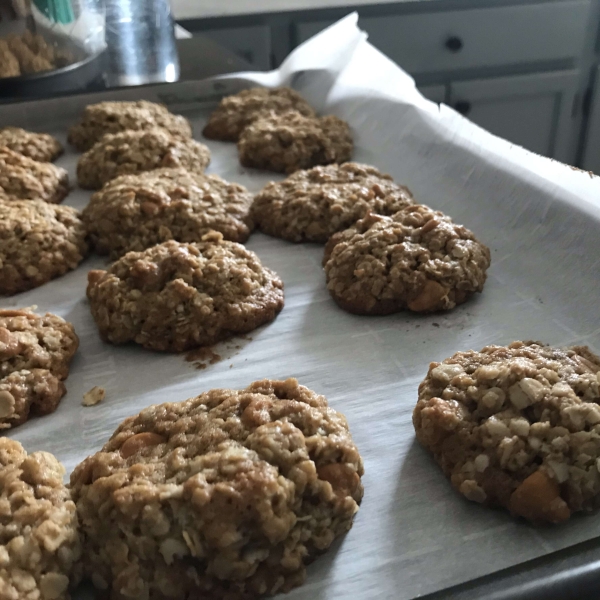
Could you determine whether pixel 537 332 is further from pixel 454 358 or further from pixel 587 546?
pixel 587 546

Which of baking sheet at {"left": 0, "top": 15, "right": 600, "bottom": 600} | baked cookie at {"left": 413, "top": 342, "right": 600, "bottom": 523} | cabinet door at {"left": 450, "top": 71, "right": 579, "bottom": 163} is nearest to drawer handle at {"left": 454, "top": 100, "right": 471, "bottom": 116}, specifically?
cabinet door at {"left": 450, "top": 71, "right": 579, "bottom": 163}

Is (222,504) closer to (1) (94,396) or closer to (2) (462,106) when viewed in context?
(1) (94,396)

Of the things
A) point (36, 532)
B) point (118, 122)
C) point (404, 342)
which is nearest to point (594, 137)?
point (118, 122)

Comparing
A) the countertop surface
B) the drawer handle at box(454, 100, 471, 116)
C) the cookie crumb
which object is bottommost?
the drawer handle at box(454, 100, 471, 116)

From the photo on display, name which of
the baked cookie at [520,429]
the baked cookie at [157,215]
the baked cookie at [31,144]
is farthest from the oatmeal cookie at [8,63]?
the baked cookie at [520,429]

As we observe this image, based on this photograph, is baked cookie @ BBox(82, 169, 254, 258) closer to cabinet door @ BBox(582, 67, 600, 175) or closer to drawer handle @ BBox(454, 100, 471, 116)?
drawer handle @ BBox(454, 100, 471, 116)
